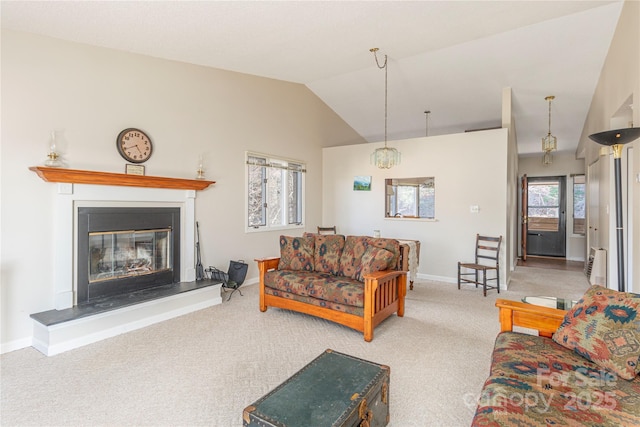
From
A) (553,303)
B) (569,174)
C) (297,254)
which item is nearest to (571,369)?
(553,303)

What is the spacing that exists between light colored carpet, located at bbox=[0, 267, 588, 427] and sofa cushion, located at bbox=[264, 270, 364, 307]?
0.34m

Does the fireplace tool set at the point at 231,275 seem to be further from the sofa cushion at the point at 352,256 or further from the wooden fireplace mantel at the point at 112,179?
the sofa cushion at the point at 352,256

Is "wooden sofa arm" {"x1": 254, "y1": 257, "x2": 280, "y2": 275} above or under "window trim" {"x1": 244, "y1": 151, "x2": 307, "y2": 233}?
under

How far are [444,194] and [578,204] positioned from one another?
507 centimetres

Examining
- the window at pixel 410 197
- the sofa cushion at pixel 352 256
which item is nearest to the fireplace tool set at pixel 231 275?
the sofa cushion at pixel 352 256

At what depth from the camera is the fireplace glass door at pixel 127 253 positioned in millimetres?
3555

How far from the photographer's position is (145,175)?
3.88m

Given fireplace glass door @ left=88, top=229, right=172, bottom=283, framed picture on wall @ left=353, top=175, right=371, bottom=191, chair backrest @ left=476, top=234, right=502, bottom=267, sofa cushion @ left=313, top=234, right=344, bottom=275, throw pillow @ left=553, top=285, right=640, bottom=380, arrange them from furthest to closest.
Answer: framed picture on wall @ left=353, top=175, right=371, bottom=191, chair backrest @ left=476, top=234, right=502, bottom=267, sofa cushion @ left=313, top=234, right=344, bottom=275, fireplace glass door @ left=88, top=229, right=172, bottom=283, throw pillow @ left=553, top=285, right=640, bottom=380

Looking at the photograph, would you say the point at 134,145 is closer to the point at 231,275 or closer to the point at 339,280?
the point at 231,275

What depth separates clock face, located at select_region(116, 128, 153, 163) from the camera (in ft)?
12.1

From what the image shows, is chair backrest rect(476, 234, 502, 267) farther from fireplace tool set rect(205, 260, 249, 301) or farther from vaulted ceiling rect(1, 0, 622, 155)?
fireplace tool set rect(205, 260, 249, 301)

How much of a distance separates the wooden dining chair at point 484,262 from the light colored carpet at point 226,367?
103cm

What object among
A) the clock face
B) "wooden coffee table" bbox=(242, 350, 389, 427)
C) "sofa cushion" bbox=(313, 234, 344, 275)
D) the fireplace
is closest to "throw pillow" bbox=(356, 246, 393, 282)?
"sofa cushion" bbox=(313, 234, 344, 275)

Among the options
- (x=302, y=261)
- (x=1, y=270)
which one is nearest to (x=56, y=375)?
(x=1, y=270)
